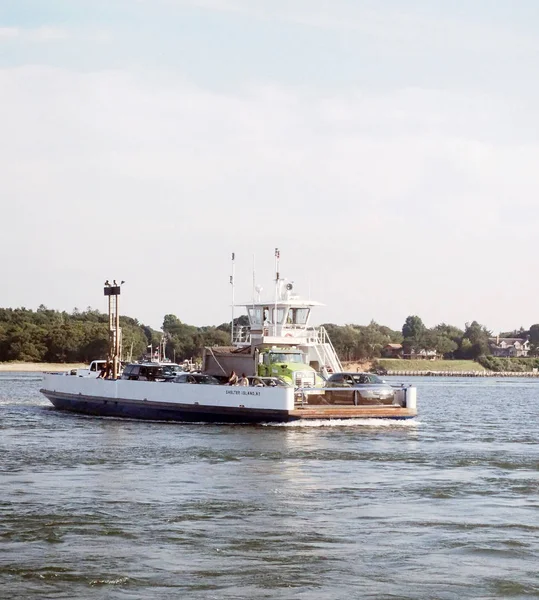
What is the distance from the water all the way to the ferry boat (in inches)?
179

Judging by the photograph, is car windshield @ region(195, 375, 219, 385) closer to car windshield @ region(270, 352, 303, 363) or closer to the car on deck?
car windshield @ region(270, 352, 303, 363)

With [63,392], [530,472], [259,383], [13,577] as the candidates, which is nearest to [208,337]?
[63,392]

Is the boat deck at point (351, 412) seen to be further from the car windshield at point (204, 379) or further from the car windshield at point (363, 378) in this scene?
the car windshield at point (204, 379)

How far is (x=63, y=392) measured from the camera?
5359cm

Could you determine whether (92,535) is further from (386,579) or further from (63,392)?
(63,392)

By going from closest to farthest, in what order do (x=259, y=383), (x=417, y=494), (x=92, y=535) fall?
(x=92, y=535), (x=417, y=494), (x=259, y=383)

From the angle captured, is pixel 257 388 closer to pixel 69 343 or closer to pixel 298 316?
pixel 298 316

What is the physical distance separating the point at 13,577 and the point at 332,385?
29.4m

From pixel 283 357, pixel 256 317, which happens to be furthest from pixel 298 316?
pixel 283 357

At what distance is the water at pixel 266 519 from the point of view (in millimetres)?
15844

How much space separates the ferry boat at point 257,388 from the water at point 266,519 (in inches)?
179

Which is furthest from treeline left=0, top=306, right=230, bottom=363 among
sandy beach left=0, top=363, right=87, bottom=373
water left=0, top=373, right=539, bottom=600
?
water left=0, top=373, right=539, bottom=600

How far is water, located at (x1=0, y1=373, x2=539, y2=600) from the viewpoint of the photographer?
15844 mm

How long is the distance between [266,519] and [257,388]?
70.1 feet
